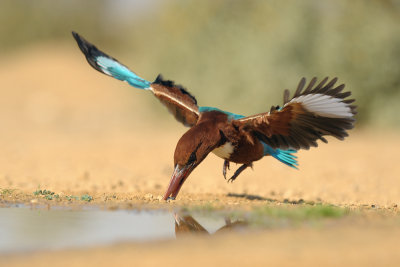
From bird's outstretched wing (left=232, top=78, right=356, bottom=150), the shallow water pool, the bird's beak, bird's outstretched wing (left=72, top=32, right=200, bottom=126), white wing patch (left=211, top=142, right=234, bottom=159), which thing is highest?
bird's outstretched wing (left=72, top=32, right=200, bottom=126)

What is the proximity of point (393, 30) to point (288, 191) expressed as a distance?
8.48 meters

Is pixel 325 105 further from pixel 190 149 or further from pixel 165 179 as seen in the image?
pixel 165 179

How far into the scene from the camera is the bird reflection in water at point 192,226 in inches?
185

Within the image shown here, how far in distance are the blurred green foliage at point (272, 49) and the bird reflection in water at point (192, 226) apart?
35.0 feet

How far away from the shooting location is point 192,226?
4.95 meters

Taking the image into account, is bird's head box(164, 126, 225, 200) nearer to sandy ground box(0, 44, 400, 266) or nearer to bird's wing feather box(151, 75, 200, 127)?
sandy ground box(0, 44, 400, 266)

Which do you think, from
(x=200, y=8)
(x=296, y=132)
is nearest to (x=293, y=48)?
(x=200, y=8)

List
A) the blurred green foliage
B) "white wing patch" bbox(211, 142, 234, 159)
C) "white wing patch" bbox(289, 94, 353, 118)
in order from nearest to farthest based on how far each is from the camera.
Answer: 1. "white wing patch" bbox(289, 94, 353, 118)
2. "white wing patch" bbox(211, 142, 234, 159)
3. the blurred green foliage

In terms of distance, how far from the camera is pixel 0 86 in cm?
2772

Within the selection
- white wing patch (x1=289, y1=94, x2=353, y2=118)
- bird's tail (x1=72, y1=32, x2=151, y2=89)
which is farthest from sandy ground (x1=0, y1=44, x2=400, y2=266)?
bird's tail (x1=72, y1=32, x2=151, y2=89)

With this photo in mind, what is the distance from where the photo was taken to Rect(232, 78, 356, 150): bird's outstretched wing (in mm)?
5938

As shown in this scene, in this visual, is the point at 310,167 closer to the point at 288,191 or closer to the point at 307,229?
the point at 288,191

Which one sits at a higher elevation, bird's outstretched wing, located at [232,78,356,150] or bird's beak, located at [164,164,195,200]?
bird's outstretched wing, located at [232,78,356,150]

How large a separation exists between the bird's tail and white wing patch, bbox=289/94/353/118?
249 centimetres
